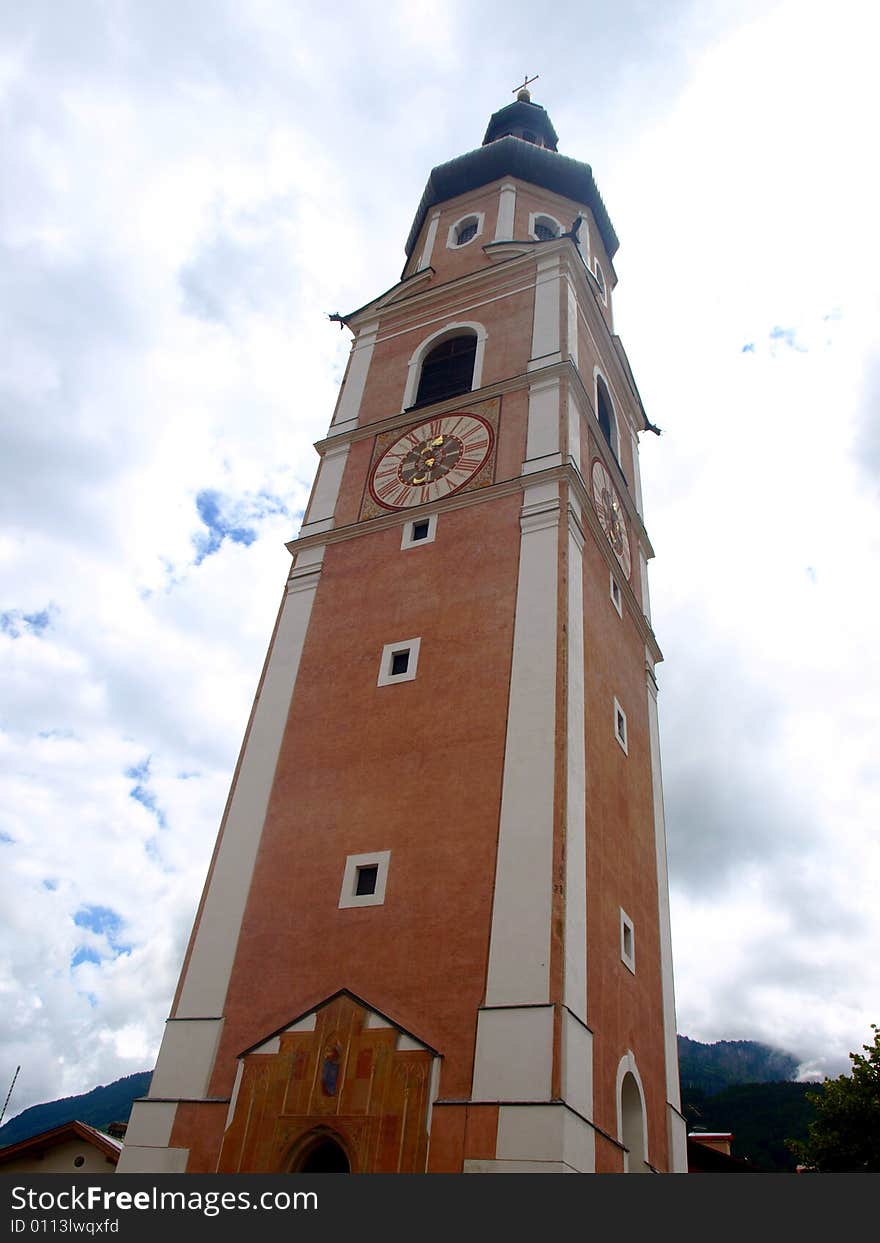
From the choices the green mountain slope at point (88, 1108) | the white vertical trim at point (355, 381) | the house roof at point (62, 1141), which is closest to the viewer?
the house roof at point (62, 1141)

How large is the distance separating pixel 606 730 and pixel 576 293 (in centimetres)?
943

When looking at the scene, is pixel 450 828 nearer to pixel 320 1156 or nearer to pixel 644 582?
pixel 320 1156

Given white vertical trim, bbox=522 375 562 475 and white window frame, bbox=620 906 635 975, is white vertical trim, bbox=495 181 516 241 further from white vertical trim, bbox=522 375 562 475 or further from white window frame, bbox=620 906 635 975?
white window frame, bbox=620 906 635 975

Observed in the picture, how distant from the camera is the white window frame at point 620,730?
13819 millimetres

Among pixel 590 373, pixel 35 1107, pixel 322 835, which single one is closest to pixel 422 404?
pixel 590 373

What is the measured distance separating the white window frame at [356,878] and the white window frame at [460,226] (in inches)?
585

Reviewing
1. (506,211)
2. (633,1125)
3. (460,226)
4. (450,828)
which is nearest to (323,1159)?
(450,828)

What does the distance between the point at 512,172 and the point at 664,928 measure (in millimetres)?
17891

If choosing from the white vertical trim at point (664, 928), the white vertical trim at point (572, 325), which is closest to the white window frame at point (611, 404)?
the white vertical trim at point (572, 325)

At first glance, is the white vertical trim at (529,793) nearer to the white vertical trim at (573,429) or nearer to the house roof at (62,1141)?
the white vertical trim at (573,429)

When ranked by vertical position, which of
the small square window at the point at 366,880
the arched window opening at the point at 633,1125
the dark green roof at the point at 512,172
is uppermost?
the dark green roof at the point at 512,172

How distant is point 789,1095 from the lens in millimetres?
46500

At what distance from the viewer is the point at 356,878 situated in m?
11.1

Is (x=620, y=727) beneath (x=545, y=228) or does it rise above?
beneath
